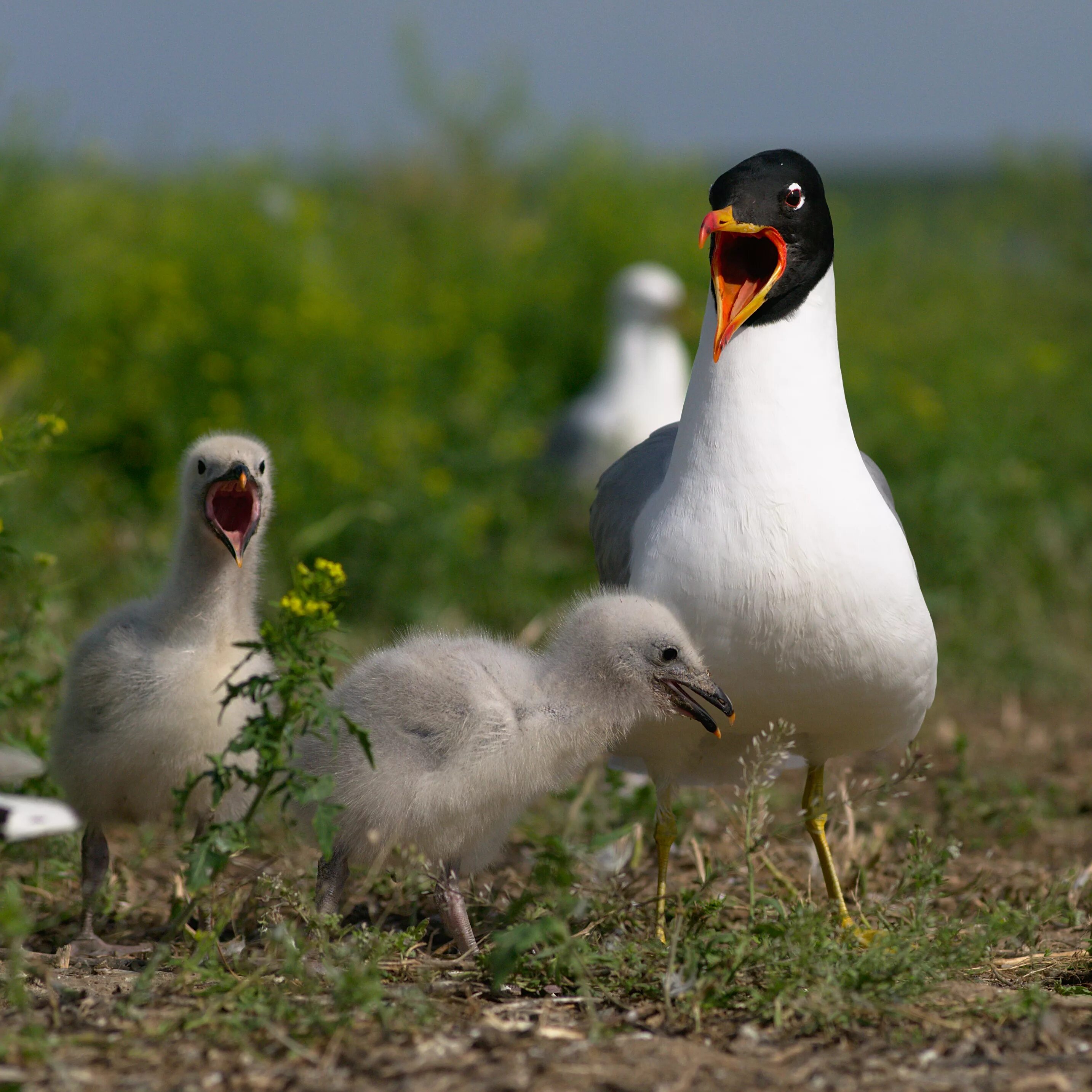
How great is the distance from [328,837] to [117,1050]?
578 millimetres

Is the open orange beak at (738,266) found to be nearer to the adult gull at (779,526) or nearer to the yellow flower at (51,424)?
the adult gull at (779,526)

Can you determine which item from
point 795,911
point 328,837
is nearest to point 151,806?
point 328,837

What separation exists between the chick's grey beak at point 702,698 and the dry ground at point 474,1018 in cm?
32

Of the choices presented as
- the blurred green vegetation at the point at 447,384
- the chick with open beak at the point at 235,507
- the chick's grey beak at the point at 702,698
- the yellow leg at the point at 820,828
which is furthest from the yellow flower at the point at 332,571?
the blurred green vegetation at the point at 447,384

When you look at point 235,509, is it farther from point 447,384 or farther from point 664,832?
point 447,384

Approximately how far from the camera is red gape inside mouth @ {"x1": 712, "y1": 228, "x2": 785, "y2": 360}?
3.69 m

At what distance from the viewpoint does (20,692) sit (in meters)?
4.43

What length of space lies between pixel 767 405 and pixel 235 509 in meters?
1.51

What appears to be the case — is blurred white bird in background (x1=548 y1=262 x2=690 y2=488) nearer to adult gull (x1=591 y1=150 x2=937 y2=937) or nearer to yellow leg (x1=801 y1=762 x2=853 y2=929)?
yellow leg (x1=801 y1=762 x2=853 y2=929)

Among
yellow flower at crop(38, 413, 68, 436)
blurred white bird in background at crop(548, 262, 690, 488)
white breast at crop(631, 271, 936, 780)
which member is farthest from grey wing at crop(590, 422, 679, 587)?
blurred white bird in background at crop(548, 262, 690, 488)

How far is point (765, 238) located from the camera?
150 inches

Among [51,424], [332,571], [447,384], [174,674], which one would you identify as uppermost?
[447,384]

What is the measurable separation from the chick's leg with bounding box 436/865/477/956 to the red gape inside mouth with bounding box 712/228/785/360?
4.85 ft

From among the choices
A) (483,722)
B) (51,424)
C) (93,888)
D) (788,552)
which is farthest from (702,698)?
(51,424)
